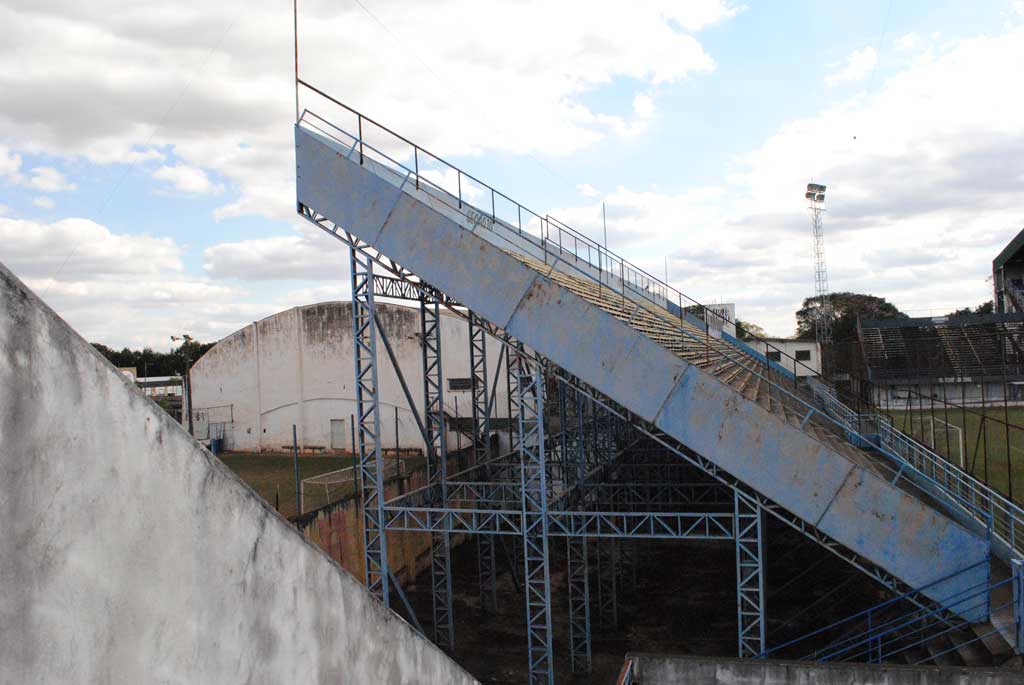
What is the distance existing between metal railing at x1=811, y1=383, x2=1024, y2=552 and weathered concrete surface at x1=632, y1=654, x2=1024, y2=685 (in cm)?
270

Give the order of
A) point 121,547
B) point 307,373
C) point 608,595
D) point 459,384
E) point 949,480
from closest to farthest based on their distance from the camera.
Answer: point 121,547
point 949,480
point 608,595
point 459,384
point 307,373

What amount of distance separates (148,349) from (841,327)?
69.8 m

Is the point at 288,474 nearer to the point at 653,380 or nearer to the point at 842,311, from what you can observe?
the point at 653,380

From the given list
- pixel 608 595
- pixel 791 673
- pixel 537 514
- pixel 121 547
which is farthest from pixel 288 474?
pixel 121 547

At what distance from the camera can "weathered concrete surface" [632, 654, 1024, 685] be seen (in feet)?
29.0

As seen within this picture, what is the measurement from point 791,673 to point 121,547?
890 cm

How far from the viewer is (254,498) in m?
3.34

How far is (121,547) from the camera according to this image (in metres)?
2.83

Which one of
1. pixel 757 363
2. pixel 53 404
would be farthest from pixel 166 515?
pixel 757 363

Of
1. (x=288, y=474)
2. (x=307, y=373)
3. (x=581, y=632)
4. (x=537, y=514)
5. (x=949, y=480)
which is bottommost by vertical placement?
(x=581, y=632)

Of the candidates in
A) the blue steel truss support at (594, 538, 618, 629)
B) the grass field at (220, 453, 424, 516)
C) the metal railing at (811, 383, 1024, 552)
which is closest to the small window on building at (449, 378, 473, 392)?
the grass field at (220, 453, 424, 516)

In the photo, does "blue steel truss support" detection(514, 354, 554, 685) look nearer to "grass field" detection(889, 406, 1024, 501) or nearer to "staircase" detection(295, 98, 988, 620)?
"staircase" detection(295, 98, 988, 620)

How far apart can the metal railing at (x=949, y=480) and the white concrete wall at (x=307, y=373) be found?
16.0 m

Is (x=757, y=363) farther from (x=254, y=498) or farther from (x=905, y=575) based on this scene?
(x=254, y=498)
